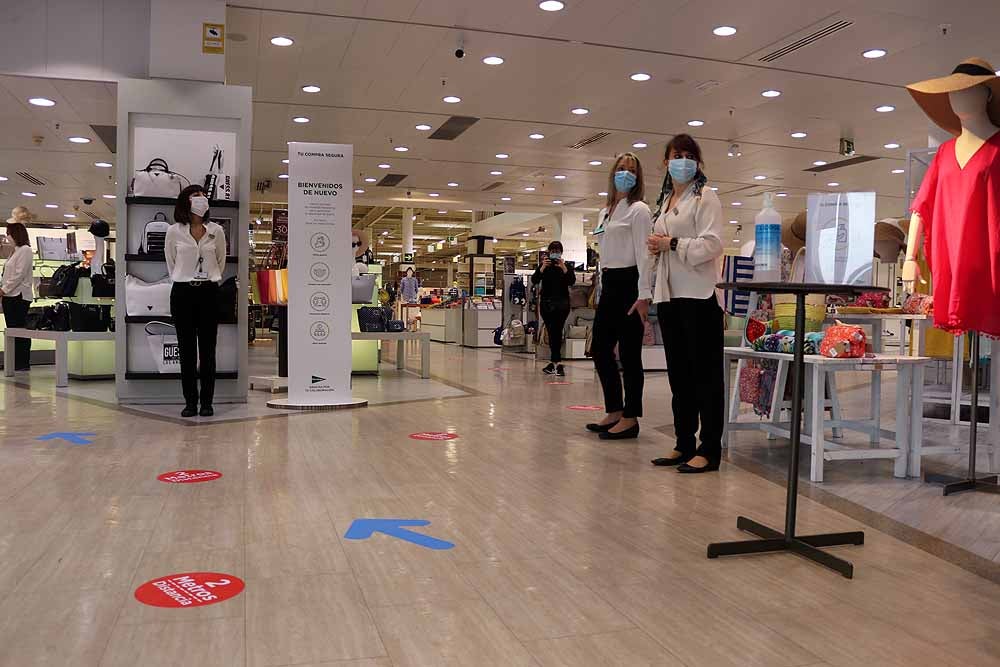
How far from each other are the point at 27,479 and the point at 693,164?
10.8 ft

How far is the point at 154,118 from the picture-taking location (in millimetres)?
6422

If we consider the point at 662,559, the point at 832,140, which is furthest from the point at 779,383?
the point at 832,140

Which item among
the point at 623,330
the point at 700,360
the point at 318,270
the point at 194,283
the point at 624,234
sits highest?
the point at 624,234

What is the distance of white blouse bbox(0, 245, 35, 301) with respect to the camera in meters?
8.23

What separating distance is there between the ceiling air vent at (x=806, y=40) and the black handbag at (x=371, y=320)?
15.6 feet

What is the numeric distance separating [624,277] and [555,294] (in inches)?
211

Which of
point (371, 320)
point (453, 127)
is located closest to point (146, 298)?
point (371, 320)

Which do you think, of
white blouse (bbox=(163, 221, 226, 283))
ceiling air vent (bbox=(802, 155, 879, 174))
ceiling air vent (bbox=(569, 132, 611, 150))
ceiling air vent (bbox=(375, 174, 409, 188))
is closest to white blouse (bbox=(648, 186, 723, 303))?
white blouse (bbox=(163, 221, 226, 283))

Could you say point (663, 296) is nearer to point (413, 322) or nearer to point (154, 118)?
point (154, 118)

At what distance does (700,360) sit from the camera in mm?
3859

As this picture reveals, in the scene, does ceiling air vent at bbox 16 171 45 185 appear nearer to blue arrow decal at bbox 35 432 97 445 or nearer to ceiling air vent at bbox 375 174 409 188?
ceiling air vent at bbox 375 174 409 188

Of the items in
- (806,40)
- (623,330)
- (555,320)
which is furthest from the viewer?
(555,320)

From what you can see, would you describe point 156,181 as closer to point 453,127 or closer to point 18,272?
point 18,272

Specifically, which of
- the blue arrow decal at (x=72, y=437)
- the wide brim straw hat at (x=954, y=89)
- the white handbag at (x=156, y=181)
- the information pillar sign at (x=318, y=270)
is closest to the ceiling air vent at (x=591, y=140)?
the information pillar sign at (x=318, y=270)
